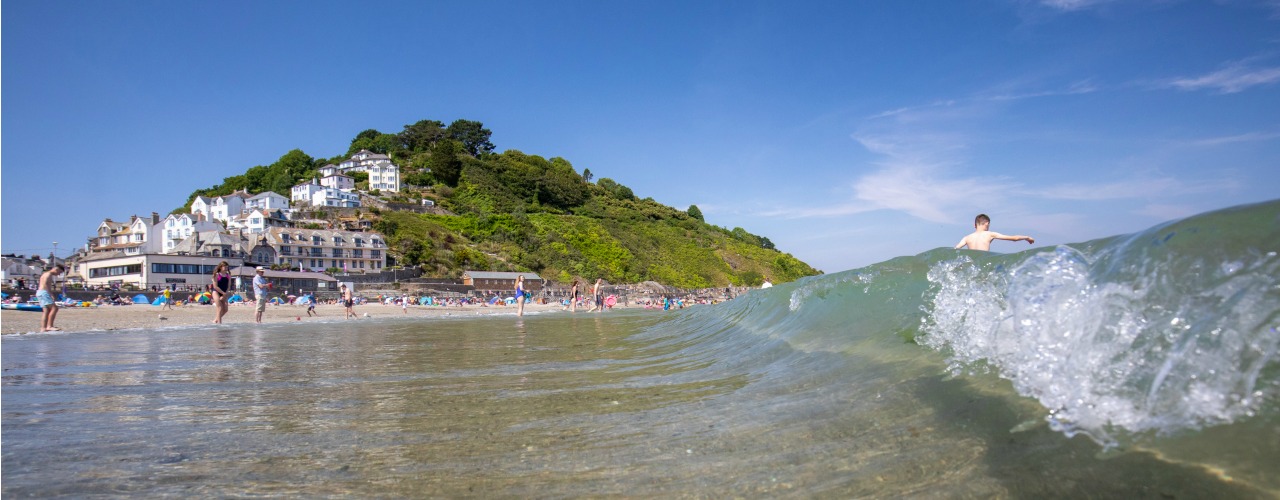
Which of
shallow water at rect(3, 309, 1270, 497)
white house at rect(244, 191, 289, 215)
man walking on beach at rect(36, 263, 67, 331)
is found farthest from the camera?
white house at rect(244, 191, 289, 215)

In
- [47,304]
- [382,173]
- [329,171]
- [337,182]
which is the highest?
[329,171]

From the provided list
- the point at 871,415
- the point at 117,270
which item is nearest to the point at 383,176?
the point at 117,270

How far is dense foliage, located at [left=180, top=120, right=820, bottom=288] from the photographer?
69500 millimetres

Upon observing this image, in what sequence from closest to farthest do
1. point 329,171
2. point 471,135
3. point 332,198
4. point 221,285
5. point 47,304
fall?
point 47,304, point 221,285, point 332,198, point 329,171, point 471,135

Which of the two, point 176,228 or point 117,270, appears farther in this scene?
point 176,228

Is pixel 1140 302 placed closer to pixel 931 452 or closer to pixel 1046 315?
pixel 1046 315

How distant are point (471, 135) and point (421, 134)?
8.76 m

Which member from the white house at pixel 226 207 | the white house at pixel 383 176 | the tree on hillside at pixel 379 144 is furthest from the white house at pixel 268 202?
the tree on hillside at pixel 379 144

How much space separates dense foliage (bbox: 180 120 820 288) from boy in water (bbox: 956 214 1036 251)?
59260 mm

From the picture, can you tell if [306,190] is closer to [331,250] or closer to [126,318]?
[331,250]

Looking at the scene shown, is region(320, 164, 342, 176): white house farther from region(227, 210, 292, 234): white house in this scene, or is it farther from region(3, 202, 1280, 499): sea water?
region(3, 202, 1280, 499): sea water

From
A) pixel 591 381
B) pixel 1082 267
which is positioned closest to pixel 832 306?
pixel 591 381

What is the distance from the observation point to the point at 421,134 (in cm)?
11512

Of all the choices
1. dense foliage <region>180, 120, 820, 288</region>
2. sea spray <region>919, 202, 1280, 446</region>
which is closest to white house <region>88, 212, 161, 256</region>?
dense foliage <region>180, 120, 820, 288</region>
